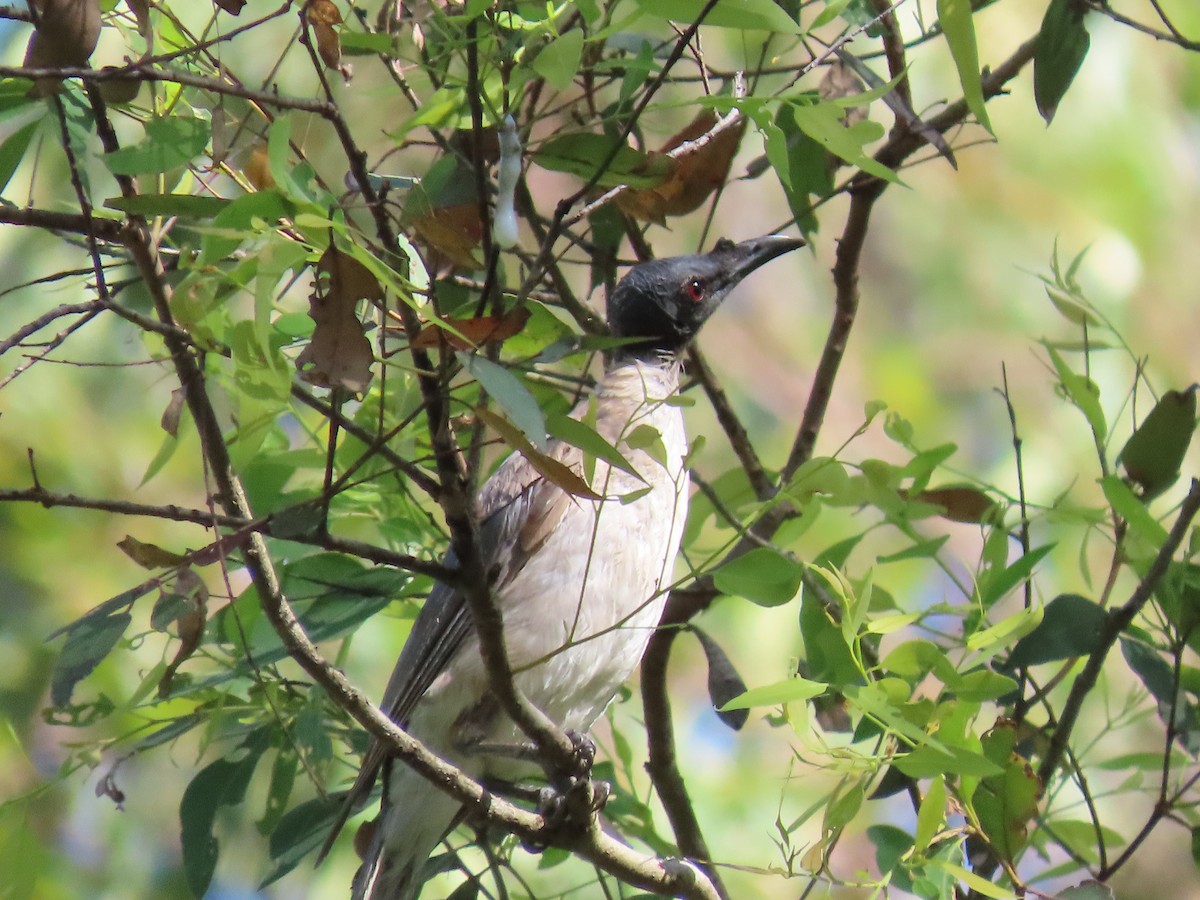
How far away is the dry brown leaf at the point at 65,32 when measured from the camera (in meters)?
1.79

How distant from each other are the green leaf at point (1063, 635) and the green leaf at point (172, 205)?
1.82 m

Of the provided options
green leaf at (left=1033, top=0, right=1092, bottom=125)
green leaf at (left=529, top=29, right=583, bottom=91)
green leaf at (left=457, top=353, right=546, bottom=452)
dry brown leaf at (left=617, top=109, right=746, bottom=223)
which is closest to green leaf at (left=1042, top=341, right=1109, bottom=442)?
green leaf at (left=1033, top=0, right=1092, bottom=125)

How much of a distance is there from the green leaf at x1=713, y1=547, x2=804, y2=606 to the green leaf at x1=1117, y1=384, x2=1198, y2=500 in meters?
0.99

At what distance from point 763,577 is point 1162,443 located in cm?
109

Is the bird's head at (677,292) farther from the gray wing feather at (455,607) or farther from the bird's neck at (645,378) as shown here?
the gray wing feather at (455,607)

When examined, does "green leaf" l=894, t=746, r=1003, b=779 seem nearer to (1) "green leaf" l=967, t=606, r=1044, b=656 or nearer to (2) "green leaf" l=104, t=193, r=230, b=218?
(1) "green leaf" l=967, t=606, r=1044, b=656

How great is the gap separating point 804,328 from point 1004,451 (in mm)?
1761

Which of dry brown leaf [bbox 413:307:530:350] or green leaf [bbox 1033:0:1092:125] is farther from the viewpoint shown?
green leaf [bbox 1033:0:1092:125]

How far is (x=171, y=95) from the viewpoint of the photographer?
221cm

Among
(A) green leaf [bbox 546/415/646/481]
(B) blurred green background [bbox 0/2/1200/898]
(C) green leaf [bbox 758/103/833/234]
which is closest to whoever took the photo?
(A) green leaf [bbox 546/415/646/481]

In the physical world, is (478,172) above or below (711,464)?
below

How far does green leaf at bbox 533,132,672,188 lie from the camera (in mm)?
2158

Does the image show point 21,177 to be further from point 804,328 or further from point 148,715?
point 804,328

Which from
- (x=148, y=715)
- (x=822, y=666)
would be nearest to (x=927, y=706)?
(x=822, y=666)
